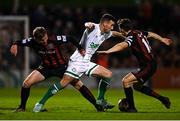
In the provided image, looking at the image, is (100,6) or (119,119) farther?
(100,6)

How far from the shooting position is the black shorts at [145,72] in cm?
1354

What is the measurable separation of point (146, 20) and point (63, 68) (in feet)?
44.8

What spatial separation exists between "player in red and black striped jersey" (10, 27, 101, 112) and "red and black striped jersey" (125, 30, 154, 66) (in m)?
1.03

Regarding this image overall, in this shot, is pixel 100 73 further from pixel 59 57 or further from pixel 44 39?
pixel 44 39

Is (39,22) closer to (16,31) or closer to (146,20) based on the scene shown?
(16,31)

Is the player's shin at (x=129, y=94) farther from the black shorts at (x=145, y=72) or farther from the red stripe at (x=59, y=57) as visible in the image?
the red stripe at (x=59, y=57)

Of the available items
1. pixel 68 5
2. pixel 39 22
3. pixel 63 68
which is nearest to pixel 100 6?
pixel 68 5

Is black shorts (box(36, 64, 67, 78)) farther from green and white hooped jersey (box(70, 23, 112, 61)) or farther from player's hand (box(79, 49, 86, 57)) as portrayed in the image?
green and white hooped jersey (box(70, 23, 112, 61))

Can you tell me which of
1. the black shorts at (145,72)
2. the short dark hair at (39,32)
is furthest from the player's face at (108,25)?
the short dark hair at (39,32)

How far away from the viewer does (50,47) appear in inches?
529

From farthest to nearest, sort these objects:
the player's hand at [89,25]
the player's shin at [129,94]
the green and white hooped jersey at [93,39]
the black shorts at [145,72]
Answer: the green and white hooped jersey at [93,39] → the player's hand at [89,25] → the black shorts at [145,72] → the player's shin at [129,94]

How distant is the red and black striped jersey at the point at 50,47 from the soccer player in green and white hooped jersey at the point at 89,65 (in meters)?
0.32

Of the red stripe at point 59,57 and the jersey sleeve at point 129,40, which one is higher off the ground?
the jersey sleeve at point 129,40

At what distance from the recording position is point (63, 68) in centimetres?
1367
